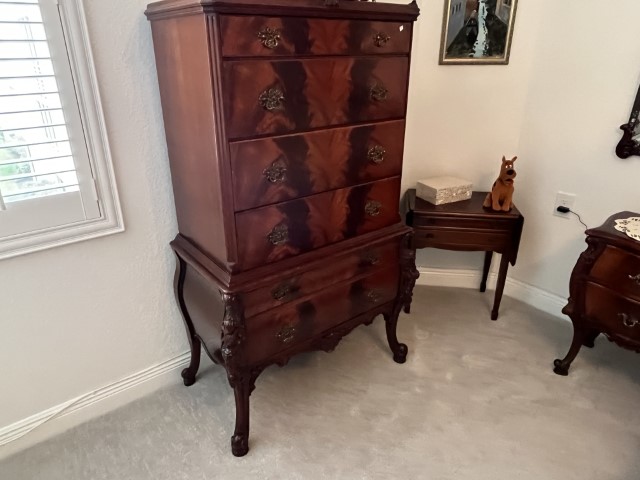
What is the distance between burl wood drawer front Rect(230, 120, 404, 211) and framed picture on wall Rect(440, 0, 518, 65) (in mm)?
938

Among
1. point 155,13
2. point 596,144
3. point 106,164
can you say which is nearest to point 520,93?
point 596,144

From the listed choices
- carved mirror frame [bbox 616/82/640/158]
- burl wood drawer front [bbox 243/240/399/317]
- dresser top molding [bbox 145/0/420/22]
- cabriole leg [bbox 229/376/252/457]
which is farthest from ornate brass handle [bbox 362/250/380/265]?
carved mirror frame [bbox 616/82/640/158]

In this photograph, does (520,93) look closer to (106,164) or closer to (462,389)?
(462,389)

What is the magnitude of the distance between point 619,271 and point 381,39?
50.8 inches

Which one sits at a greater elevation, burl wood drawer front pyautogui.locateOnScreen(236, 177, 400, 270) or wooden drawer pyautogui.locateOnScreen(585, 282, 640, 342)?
burl wood drawer front pyautogui.locateOnScreen(236, 177, 400, 270)

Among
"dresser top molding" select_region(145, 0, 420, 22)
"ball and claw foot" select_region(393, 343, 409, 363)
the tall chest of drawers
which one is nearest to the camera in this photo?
"dresser top molding" select_region(145, 0, 420, 22)

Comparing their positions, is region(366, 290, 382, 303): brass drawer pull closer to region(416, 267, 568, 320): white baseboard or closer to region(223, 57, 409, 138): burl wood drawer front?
region(223, 57, 409, 138): burl wood drawer front

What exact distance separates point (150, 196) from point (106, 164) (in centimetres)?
20

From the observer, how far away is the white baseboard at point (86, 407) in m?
1.68

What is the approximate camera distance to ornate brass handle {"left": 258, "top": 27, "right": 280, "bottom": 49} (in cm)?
123

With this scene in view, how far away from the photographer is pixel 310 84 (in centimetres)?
138

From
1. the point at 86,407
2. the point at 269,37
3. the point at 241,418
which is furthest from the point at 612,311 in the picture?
the point at 86,407

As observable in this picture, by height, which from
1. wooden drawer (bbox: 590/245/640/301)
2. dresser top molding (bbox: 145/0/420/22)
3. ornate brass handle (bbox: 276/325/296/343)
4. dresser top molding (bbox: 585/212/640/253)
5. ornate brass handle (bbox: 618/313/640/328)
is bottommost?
ornate brass handle (bbox: 618/313/640/328)

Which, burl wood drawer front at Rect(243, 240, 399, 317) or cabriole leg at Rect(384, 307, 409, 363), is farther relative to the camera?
cabriole leg at Rect(384, 307, 409, 363)
